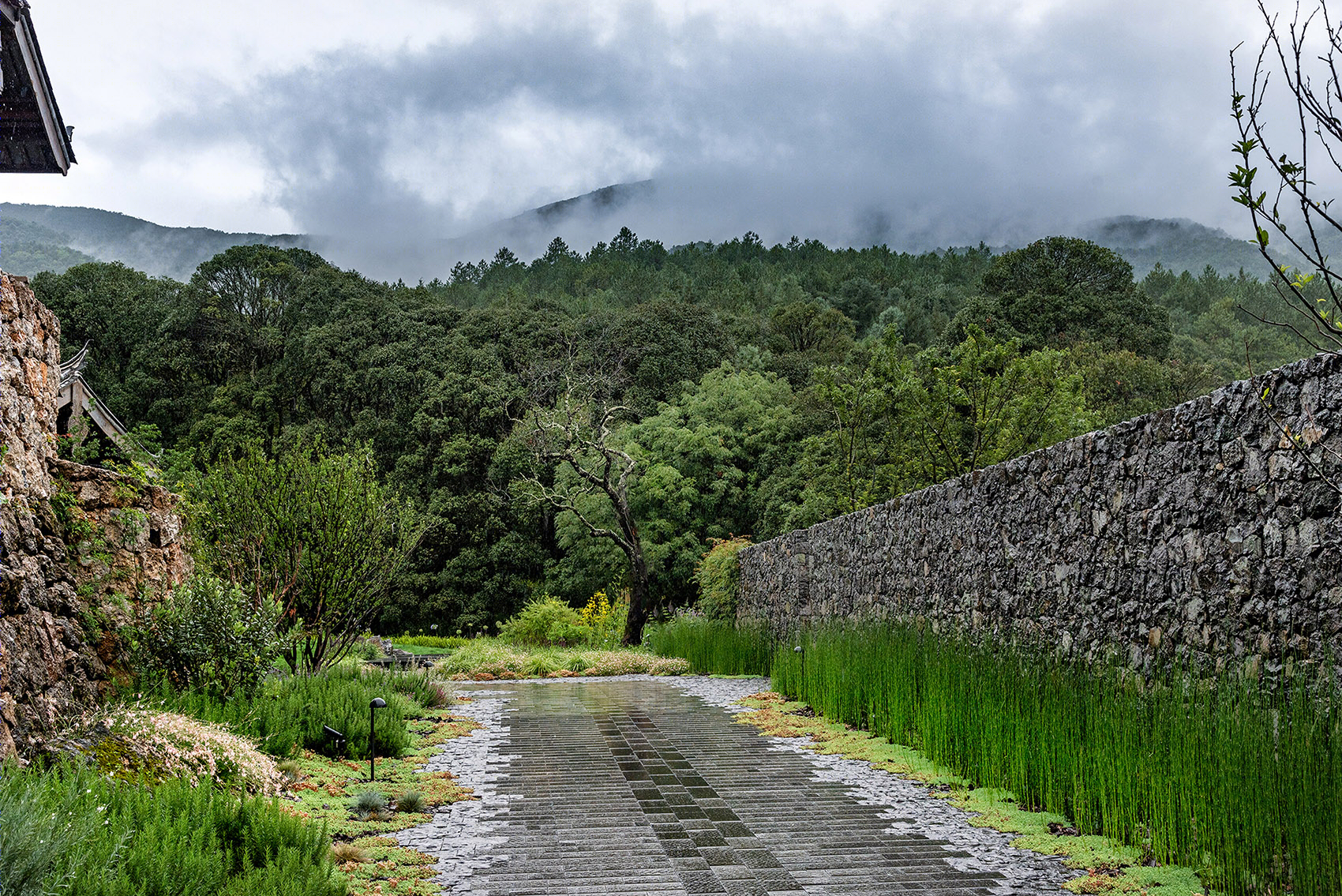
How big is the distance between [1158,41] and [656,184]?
63.8m

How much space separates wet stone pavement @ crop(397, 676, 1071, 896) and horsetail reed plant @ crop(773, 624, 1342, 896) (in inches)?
19.0

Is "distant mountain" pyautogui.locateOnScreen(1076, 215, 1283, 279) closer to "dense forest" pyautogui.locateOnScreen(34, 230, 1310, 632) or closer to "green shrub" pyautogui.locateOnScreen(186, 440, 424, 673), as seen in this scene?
"dense forest" pyautogui.locateOnScreen(34, 230, 1310, 632)

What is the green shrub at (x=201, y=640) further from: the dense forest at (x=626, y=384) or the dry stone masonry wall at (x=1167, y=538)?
the dense forest at (x=626, y=384)

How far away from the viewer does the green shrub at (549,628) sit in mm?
20641

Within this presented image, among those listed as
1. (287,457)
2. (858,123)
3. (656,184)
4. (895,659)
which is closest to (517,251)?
(656,184)

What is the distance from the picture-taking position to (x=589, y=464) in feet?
83.4

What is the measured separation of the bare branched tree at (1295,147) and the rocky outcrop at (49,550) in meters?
5.03

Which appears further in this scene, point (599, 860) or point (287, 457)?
point (287, 457)

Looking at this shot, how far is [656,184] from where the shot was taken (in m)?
65.1

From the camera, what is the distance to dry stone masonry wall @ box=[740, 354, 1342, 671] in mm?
3943

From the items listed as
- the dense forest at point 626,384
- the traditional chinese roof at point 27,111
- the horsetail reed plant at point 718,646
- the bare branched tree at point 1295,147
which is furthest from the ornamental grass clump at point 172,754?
the dense forest at point 626,384

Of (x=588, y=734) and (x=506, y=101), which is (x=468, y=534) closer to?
(x=588, y=734)

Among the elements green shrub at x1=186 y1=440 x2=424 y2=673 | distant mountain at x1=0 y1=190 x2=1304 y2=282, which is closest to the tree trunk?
distant mountain at x1=0 y1=190 x2=1304 y2=282

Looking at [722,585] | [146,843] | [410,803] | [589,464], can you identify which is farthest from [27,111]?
[589,464]
